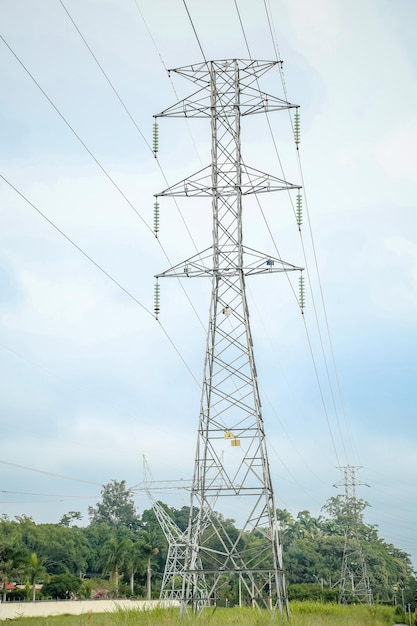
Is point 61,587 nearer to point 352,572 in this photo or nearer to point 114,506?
point 352,572

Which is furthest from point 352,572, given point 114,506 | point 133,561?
point 114,506

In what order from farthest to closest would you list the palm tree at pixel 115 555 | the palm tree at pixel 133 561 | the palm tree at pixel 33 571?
the palm tree at pixel 133 561 < the palm tree at pixel 115 555 < the palm tree at pixel 33 571

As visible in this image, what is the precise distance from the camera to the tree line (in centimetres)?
6619

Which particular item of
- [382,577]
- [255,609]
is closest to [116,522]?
[382,577]

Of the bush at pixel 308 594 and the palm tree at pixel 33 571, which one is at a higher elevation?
the palm tree at pixel 33 571

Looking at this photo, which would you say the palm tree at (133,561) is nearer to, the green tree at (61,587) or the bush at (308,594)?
the green tree at (61,587)

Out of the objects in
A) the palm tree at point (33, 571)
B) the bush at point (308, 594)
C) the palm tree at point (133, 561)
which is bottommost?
the bush at point (308, 594)

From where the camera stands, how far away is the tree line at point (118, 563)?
66188 mm

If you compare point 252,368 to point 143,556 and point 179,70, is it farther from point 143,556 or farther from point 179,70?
point 143,556

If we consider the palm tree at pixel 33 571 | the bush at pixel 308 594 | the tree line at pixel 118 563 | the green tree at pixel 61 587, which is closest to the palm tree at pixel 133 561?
the tree line at pixel 118 563

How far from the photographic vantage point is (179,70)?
2980cm

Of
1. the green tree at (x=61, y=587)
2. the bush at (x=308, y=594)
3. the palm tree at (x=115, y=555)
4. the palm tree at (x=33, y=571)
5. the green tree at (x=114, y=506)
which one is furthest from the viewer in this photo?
the green tree at (x=114, y=506)

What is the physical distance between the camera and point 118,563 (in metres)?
80.8

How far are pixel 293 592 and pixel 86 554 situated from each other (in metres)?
41.1
